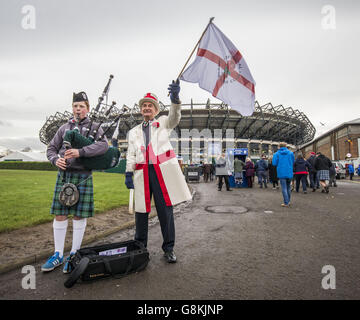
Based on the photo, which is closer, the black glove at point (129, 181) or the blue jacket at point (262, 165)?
the black glove at point (129, 181)

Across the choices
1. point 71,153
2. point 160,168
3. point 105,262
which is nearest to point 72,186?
point 71,153

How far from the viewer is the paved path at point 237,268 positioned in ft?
6.67

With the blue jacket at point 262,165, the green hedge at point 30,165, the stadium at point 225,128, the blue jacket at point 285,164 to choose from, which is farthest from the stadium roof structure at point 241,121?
the blue jacket at point 285,164

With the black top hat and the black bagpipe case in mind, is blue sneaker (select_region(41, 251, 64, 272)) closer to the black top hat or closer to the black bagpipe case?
the black bagpipe case

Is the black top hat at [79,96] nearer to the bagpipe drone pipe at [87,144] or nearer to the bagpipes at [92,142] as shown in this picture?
the bagpipes at [92,142]

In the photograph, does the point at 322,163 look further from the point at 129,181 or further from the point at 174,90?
the point at 129,181

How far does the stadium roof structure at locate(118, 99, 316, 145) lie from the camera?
→ 42.3 metres

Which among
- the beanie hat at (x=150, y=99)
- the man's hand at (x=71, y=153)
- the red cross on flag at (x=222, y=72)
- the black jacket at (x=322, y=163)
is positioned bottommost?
the black jacket at (x=322, y=163)

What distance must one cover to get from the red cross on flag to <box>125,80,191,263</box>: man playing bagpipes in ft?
3.75

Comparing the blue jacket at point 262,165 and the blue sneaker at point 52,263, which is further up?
the blue jacket at point 262,165

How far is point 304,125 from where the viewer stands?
51.4m

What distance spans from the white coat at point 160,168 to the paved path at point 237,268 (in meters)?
0.86
